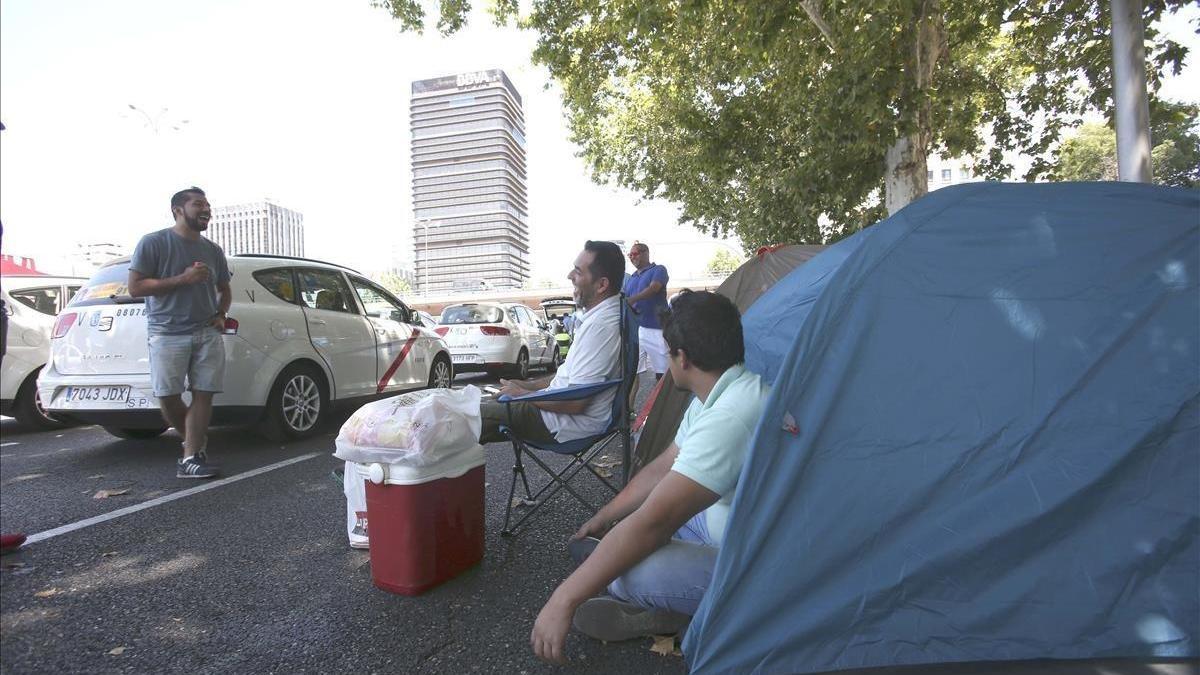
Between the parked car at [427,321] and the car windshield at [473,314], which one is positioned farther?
the car windshield at [473,314]

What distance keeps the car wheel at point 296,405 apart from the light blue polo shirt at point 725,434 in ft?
14.1

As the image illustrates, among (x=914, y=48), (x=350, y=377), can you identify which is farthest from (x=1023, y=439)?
(x=914, y=48)

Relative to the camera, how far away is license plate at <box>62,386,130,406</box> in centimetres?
454

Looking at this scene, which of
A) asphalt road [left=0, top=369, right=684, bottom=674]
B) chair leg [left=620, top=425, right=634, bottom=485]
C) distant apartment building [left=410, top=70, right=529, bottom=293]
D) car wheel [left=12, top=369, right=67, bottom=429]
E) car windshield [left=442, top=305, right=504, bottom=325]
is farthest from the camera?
distant apartment building [left=410, top=70, right=529, bottom=293]

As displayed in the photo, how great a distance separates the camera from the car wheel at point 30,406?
627 cm

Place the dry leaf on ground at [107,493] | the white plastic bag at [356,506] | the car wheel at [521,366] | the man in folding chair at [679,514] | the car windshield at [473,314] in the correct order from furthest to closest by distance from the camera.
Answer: the car wheel at [521,366], the car windshield at [473,314], the dry leaf on ground at [107,493], the white plastic bag at [356,506], the man in folding chair at [679,514]

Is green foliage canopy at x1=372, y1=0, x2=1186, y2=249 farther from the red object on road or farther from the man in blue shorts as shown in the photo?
the red object on road

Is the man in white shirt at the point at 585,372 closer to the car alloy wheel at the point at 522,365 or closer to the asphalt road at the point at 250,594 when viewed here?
the asphalt road at the point at 250,594

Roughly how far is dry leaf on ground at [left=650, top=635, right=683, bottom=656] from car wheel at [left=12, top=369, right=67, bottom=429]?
6.87 meters

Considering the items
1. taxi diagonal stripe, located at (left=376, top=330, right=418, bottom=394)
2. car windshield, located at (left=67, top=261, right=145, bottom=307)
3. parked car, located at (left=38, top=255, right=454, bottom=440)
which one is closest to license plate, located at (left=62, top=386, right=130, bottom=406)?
parked car, located at (left=38, top=255, right=454, bottom=440)

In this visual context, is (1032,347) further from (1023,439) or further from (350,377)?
(350,377)

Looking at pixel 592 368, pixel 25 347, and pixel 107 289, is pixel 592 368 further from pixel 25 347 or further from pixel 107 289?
pixel 25 347

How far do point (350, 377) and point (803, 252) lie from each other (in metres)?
4.24

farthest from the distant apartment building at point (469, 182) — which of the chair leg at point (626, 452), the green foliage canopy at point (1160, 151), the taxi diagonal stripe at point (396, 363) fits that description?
the chair leg at point (626, 452)
